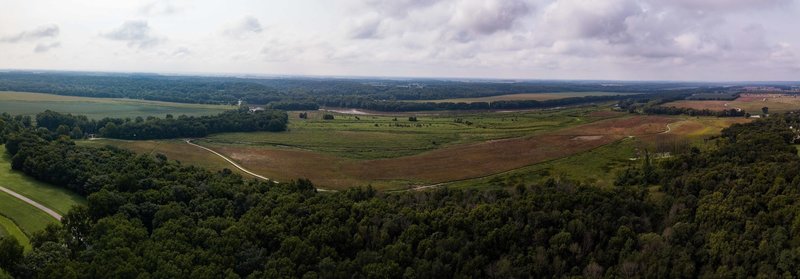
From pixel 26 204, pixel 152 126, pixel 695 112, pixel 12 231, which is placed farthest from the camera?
pixel 695 112

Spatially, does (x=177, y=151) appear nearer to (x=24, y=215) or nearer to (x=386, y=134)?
(x=386, y=134)

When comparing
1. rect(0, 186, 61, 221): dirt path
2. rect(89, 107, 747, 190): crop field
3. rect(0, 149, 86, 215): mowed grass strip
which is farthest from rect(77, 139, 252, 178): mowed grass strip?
rect(0, 186, 61, 221): dirt path

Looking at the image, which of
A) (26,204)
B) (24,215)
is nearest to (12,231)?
(24,215)

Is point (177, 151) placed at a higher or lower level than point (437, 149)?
lower

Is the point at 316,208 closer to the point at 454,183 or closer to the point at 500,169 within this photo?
the point at 454,183

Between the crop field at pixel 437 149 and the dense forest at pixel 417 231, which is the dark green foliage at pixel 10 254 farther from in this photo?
the crop field at pixel 437 149

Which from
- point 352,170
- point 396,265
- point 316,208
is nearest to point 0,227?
point 316,208
